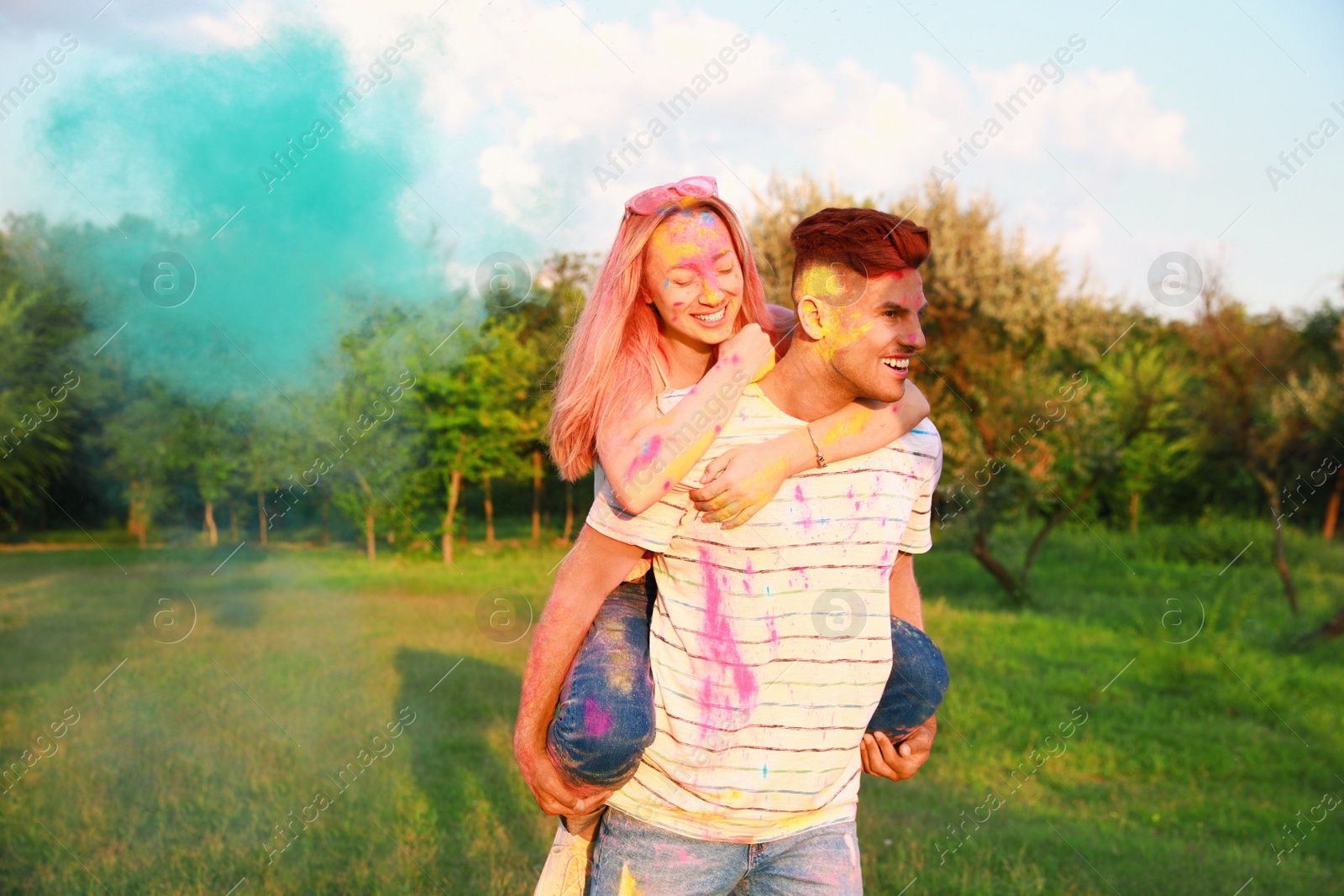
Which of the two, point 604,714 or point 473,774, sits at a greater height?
point 604,714

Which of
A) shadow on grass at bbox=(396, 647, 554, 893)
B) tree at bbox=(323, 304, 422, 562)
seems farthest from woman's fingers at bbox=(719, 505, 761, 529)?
tree at bbox=(323, 304, 422, 562)

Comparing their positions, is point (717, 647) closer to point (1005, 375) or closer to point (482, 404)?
point (1005, 375)

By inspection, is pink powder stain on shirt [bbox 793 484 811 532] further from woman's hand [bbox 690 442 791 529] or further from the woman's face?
the woman's face

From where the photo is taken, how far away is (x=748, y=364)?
2.30m

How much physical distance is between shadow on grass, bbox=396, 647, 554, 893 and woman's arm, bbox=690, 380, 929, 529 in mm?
3547

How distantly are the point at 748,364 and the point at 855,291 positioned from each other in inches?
11.0

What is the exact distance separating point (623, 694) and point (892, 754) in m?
0.76

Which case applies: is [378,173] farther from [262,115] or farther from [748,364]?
[748,364]

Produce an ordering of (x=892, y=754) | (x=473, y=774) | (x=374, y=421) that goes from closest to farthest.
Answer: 1. (x=892, y=754)
2. (x=473, y=774)
3. (x=374, y=421)

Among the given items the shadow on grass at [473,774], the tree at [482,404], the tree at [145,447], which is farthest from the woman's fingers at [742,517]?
the tree at [482,404]

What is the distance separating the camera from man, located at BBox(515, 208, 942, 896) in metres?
2.15

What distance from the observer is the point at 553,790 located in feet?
7.38

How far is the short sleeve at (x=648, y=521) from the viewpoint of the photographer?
214cm

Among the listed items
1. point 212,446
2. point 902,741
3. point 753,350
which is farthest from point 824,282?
point 212,446
